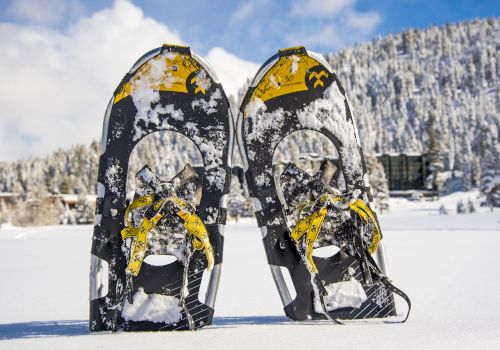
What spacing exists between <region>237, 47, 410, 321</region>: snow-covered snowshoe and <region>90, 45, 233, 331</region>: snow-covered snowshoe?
0.81 feet

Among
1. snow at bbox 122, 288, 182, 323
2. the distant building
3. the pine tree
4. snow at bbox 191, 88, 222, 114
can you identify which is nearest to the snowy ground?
snow at bbox 122, 288, 182, 323

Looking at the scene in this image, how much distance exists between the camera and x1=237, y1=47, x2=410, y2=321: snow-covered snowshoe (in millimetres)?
2422

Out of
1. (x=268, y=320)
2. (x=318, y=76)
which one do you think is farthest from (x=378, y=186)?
(x=268, y=320)

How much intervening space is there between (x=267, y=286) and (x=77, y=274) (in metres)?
2.48

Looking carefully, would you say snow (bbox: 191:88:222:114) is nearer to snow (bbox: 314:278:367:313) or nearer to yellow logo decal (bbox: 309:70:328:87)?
yellow logo decal (bbox: 309:70:328:87)

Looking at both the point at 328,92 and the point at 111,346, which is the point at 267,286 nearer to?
the point at 328,92

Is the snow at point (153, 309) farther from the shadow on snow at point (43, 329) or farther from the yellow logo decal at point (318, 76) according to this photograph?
the yellow logo decal at point (318, 76)

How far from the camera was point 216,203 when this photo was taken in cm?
254

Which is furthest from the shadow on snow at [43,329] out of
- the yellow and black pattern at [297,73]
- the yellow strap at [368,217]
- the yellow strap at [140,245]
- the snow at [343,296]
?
A: the yellow and black pattern at [297,73]

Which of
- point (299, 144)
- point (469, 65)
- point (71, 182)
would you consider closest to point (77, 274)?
point (71, 182)

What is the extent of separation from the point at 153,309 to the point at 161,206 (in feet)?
1.79

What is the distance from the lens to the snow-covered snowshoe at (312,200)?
242 cm

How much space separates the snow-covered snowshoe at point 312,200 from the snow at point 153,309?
61cm

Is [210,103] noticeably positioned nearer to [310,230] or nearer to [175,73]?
[175,73]
